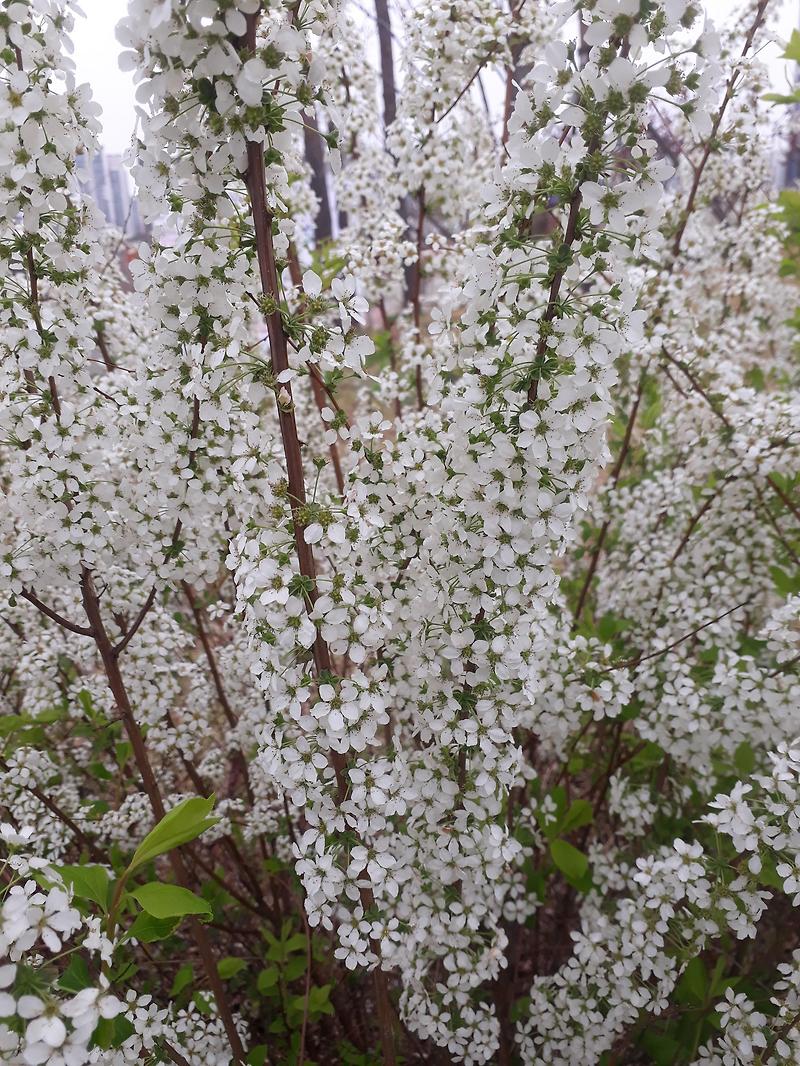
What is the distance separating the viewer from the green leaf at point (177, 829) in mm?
1596

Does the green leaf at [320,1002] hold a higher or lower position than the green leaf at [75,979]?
lower

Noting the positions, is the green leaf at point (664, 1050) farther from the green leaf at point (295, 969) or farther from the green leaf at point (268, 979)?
the green leaf at point (268, 979)

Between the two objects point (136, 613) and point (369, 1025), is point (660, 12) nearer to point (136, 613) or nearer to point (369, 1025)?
point (136, 613)

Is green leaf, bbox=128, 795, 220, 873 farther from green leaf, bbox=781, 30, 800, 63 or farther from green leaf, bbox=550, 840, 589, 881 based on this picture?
green leaf, bbox=781, 30, 800, 63

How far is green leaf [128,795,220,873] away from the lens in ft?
5.24

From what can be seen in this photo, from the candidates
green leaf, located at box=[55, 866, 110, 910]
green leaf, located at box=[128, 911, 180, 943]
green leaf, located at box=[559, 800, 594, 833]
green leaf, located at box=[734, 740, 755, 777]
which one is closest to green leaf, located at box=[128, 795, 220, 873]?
green leaf, located at box=[55, 866, 110, 910]

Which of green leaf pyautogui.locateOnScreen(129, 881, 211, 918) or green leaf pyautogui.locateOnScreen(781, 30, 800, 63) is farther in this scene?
green leaf pyautogui.locateOnScreen(781, 30, 800, 63)

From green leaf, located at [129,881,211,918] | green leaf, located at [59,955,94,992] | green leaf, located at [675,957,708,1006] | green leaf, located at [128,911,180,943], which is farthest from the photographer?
green leaf, located at [675,957,708,1006]

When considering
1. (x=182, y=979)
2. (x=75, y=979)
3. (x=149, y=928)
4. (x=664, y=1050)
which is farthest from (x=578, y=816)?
(x=75, y=979)

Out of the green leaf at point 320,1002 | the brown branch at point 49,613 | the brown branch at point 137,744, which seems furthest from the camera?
the green leaf at point 320,1002

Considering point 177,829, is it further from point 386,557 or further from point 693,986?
point 693,986

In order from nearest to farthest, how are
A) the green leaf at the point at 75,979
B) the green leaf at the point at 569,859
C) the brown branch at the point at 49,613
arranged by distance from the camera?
the green leaf at the point at 75,979 < the brown branch at the point at 49,613 < the green leaf at the point at 569,859

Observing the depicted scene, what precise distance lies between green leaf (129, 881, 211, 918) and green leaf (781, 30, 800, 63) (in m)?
4.16

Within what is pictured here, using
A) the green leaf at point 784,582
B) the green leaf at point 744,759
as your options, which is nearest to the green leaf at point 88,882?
the green leaf at point 744,759
